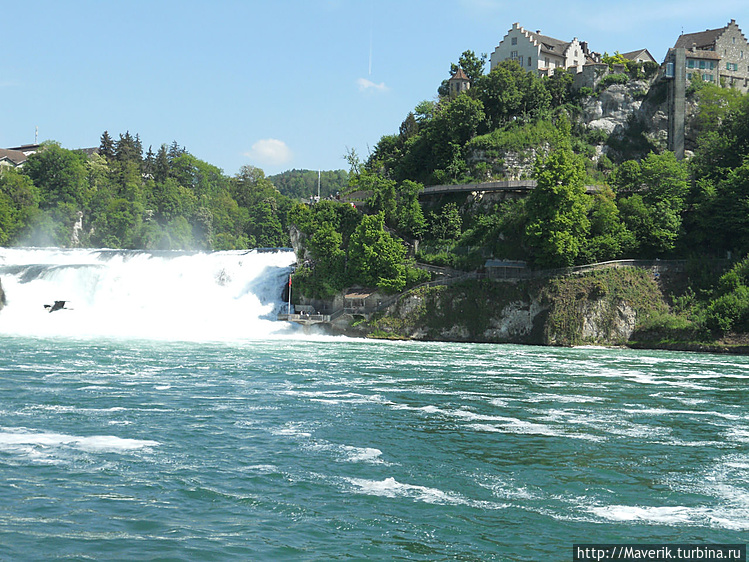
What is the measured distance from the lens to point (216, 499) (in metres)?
18.9

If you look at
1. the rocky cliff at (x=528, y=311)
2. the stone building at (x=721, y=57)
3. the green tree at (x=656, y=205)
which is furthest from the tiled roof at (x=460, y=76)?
the rocky cliff at (x=528, y=311)

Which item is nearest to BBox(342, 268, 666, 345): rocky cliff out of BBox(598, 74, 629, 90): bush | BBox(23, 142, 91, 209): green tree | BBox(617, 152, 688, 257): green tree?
A: BBox(617, 152, 688, 257): green tree

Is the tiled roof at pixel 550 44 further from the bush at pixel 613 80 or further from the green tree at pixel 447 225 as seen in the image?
the green tree at pixel 447 225

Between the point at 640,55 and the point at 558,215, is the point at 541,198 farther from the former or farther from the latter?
the point at 640,55

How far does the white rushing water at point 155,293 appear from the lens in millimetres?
70562

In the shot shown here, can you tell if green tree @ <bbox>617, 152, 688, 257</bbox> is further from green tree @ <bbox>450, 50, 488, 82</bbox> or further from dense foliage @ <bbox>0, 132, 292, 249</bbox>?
dense foliage @ <bbox>0, 132, 292, 249</bbox>

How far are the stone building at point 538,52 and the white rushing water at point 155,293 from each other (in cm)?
3997

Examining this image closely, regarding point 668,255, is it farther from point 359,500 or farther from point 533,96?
point 359,500

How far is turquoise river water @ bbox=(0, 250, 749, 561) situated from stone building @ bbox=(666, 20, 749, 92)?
52.9 metres

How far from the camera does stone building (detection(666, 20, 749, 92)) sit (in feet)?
278

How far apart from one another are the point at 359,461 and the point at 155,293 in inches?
2265

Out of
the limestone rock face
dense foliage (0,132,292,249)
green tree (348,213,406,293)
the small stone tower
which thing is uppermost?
the small stone tower

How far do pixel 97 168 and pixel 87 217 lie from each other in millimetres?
13708

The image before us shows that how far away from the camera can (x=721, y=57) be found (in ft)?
287
